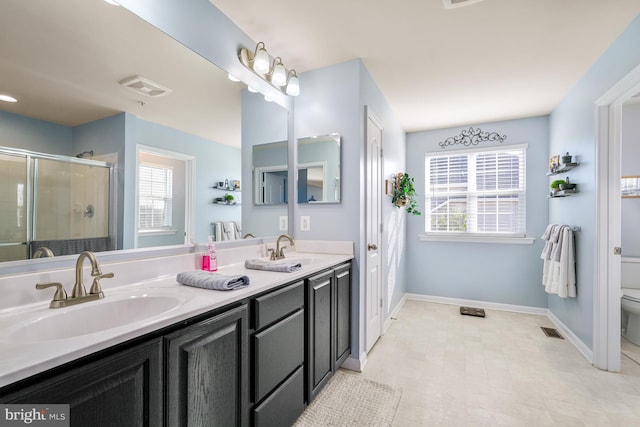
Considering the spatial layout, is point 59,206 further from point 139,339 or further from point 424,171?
point 424,171

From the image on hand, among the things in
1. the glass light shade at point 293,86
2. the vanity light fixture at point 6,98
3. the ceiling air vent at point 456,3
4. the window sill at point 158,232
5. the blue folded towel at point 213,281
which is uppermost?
the ceiling air vent at point 456,3

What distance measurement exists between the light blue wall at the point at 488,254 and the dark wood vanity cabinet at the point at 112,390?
3.83 m

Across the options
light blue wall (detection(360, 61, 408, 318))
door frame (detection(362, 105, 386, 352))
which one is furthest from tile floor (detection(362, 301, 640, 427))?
light blue wall (detection(360, 61, 408, 318))

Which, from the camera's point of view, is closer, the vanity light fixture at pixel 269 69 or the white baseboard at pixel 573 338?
the vanity light fixture at pixel 269 69

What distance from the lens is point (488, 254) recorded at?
149 inches

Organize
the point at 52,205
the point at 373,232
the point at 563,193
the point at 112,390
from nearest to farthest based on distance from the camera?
the point at 112,390
the point at 52,205
the point at 373,232
the point at 563,193

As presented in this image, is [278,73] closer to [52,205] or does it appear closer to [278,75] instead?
[278,75]

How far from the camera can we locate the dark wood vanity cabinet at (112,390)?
0.63 metres

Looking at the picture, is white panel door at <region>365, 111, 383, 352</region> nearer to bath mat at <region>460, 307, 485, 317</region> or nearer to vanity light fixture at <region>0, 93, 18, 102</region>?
bath mat at <region>460, 307, 485, 317</region>

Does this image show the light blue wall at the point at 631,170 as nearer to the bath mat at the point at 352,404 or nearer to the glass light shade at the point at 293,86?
the bath mat at the point at 352,404

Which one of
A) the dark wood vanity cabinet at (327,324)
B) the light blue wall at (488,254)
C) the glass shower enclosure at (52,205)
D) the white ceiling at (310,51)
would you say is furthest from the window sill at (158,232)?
the light blue wall at (488,254)

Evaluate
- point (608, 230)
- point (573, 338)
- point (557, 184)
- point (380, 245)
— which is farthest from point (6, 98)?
point (573, 338)


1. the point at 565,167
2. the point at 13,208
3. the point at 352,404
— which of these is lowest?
the point at 352,404

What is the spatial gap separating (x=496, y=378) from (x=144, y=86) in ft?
9.68
